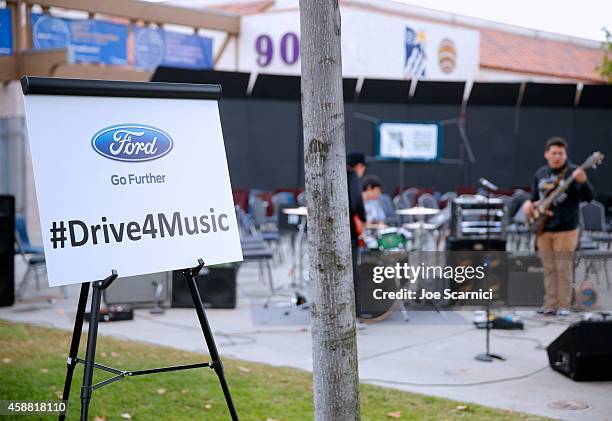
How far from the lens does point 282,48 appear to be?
2178cm

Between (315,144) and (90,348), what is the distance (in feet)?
4.30

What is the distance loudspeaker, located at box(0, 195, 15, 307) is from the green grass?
2.38 metres

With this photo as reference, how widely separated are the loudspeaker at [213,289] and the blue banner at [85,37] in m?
9.98

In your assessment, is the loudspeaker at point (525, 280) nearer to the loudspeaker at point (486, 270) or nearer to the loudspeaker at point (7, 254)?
the loudspeaker at point (486, 270)

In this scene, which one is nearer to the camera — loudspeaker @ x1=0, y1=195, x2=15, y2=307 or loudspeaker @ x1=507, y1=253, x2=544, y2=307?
loudspeaker @ x1=507, y1=253, x2=544, y2=307

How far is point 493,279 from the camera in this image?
223 inches

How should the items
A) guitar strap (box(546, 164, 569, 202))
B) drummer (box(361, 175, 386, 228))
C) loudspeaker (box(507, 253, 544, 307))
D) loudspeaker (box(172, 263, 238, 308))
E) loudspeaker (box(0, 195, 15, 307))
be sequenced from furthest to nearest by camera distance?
1. drummer (box(361, 175, 386, 228))
2. loudspeaker (box(172, 263, 238, 308))
3. loudspeaker (box(0, 195, 15, 307))
4. guitar strap (box(546, 164, 569, 202))
5. loudspeaker (box(507, 253, 544, 307))

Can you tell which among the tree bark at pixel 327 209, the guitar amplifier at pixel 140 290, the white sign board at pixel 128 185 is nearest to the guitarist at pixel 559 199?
the guitar amplifier at pixel 140 290

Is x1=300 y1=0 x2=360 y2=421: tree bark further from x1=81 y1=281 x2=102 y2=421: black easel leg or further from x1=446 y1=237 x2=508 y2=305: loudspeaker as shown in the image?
x1=446 y1=237 x2=508 y2=305: loudspeaker

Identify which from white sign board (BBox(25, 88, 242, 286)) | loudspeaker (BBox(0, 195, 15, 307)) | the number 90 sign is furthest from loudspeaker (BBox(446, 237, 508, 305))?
the number 90 sign

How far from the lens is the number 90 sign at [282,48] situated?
21.6 metres

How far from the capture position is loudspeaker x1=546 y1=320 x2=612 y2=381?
5621 mm

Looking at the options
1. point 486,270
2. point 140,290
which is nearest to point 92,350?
point 486,270

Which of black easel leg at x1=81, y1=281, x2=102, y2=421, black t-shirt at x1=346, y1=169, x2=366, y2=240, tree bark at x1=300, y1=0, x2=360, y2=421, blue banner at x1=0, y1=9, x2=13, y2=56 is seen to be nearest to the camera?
tree bark at x1=300, y1=0, x2=360, y2=421
